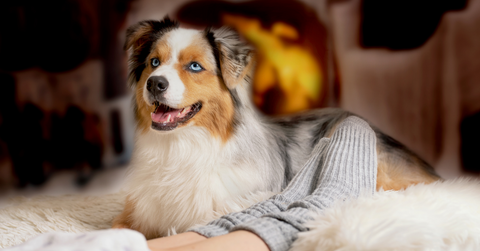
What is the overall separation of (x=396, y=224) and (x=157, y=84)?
882mm

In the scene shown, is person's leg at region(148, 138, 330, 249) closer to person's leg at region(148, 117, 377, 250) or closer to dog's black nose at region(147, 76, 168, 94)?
person's leg at region(148, 117, 377, 250)

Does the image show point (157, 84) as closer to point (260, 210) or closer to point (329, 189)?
point (260, 210)

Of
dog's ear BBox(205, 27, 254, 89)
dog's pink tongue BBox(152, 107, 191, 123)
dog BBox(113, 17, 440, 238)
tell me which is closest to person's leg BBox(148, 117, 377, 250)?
dog BBox(113, 17, 440, 238)

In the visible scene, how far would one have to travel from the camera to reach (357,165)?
1.30 meters

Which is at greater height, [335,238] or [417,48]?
[417,48]

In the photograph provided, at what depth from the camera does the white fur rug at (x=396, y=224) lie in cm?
84

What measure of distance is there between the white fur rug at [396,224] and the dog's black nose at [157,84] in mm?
631

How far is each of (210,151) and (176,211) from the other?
0.26 meters

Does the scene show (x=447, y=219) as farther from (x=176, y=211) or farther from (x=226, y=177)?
(x=176, y=211)

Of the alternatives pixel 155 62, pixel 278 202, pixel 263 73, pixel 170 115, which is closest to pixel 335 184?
pixel 278 202

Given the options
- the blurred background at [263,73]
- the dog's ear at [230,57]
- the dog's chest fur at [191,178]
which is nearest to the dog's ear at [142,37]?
the dog's ear at [230,57]

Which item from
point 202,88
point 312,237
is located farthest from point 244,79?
point 312,237

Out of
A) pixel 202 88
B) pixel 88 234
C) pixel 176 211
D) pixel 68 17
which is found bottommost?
pixel 176 211

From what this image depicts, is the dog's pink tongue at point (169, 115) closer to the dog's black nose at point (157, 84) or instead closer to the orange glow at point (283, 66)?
the dog's black nose at point (157, 84)
